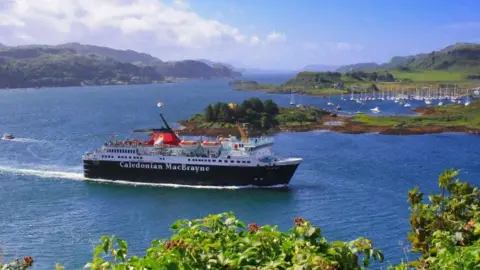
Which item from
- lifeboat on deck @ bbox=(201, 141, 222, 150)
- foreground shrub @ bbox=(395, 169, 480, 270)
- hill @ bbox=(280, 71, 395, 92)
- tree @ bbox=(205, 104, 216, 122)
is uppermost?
hill @ bbox=(280, 71, 395, 92)

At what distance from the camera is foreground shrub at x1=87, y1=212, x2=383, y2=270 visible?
5.35m

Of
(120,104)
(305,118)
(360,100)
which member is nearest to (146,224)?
(305,118)

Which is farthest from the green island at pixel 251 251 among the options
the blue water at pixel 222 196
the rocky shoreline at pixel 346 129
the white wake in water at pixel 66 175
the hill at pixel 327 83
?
the hill at pixel 327 83

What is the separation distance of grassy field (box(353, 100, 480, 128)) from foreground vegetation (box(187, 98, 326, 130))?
10578 mm

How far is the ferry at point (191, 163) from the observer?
4341cm

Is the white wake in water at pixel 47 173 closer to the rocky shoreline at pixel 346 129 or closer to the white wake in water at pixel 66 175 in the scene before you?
the white wake in water at pixel 66 175

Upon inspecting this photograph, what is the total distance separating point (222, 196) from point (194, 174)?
4.44 metres

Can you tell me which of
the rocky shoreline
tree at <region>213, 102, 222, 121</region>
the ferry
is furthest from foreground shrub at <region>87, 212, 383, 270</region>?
tree at <region>213, 102, 222, 121</region>

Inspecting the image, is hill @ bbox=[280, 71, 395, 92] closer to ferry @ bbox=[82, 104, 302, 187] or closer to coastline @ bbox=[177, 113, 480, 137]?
coastline @ bbox=[177, 113, 480, 137]

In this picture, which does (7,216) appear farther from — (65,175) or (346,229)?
(346,229)

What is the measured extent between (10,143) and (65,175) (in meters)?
24.6

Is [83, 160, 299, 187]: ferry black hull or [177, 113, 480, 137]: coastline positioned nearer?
[83, 160, 299, 187]: ferry black hull

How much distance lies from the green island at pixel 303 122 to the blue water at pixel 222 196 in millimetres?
8154

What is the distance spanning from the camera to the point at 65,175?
1892 inches
